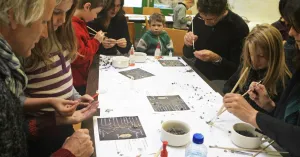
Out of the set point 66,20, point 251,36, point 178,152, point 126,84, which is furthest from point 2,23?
point 251,36

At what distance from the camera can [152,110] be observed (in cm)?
150

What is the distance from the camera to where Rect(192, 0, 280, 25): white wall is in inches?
204

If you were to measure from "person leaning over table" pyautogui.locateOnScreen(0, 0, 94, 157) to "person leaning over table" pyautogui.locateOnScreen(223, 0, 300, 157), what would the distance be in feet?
2.66

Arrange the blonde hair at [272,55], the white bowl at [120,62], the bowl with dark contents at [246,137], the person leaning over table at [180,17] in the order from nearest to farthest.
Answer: the bowl with dark contents at [246,137], the blonde hair at [272,55], the white bowl at [120,62], the person leaning over table at [180,17]

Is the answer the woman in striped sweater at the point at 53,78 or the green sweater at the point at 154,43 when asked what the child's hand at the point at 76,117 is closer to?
the woman in striped sweater at the point at 53,78

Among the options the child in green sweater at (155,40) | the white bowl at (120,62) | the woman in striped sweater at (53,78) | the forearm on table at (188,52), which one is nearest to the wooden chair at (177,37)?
the child in green sweater at (155,40)

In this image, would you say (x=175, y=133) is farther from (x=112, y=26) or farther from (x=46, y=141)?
(x=112, y=26)

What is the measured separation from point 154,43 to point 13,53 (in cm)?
244

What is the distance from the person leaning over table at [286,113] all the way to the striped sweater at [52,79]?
865 mm

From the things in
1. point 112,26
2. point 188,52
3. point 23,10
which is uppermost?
point 23,10

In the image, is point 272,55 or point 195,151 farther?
point 272,55

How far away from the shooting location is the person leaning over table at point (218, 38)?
2350 mm

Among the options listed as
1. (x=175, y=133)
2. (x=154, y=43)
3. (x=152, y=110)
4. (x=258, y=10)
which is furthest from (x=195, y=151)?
(x=258, y=10)

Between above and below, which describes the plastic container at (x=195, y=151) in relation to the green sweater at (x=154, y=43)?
above
